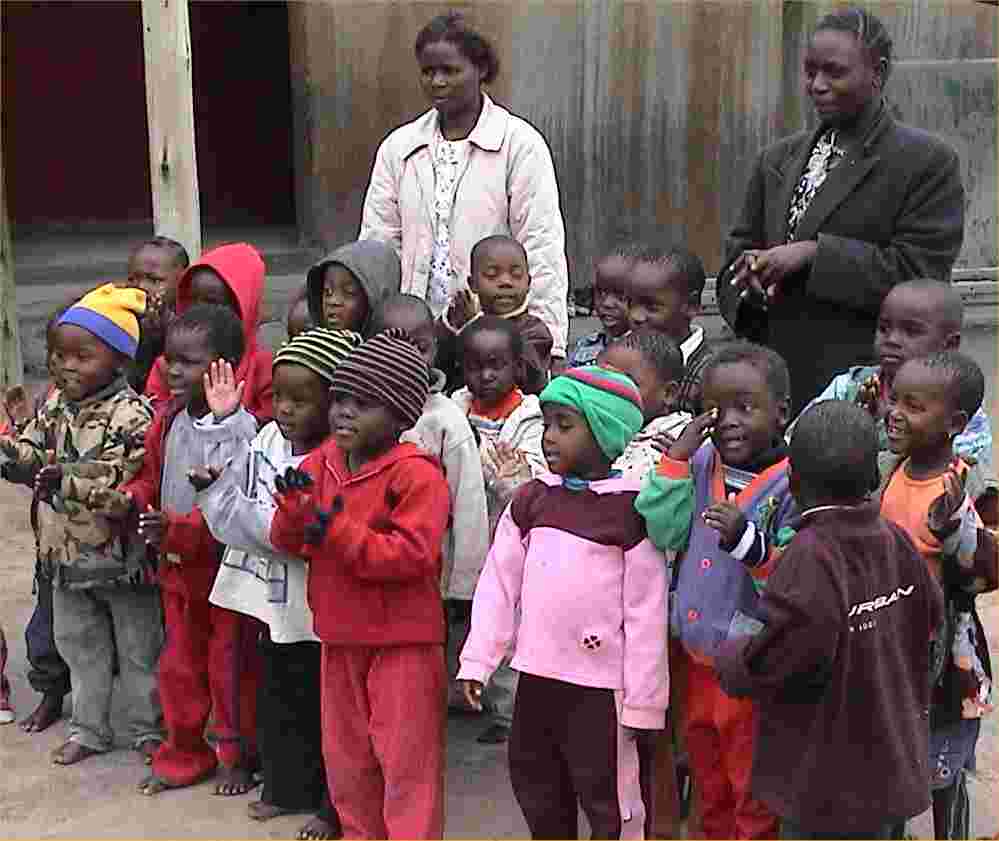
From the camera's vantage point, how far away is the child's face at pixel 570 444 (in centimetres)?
356

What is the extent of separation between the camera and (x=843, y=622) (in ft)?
10.2

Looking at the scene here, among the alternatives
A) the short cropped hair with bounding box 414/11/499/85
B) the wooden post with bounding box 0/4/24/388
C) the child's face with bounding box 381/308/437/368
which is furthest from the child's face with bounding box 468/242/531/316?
the wooden post with bounding box 0/4/24/388

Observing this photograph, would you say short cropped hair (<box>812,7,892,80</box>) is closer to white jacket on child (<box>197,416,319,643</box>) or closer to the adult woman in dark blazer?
the adult woman in dark blazer

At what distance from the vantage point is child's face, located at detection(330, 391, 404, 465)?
3672mm

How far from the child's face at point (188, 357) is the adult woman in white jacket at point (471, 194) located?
917 mm

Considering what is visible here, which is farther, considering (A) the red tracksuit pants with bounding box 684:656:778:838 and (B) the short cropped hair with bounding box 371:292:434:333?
(B) the short cropped hair with bounding box 371:292:434:333

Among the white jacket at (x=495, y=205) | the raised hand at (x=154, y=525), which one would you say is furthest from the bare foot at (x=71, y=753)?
the white jacket at (x=495, y=205)

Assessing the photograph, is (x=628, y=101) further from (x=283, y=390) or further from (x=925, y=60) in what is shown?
(x=283, y=390)

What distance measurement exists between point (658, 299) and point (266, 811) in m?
1.72

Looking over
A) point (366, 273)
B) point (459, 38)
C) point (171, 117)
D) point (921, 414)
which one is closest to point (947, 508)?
point (921, 414)

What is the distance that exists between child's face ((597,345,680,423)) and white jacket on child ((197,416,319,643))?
2.70 feet

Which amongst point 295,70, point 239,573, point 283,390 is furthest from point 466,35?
point 295,70

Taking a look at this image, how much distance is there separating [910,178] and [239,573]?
1995 millimetres

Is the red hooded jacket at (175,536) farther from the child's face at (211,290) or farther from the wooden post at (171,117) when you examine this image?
the wooden post at (171,117)
